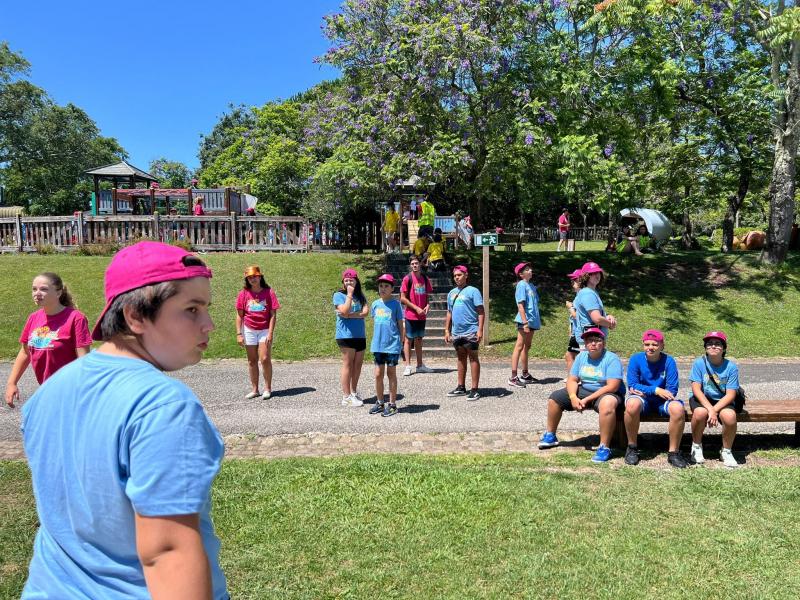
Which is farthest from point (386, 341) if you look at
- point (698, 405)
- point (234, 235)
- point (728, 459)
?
point (234, 235)

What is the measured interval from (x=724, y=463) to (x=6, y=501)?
6.42m

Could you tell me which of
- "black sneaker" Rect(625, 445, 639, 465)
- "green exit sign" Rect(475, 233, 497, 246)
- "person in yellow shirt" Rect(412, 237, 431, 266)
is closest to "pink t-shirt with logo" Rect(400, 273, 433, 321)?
"green exit sign" Rect(475, 233, 497, 246)

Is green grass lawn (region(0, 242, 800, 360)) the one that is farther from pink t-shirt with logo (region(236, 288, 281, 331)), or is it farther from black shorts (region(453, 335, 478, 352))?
black shorts (region(453, 335, 478, 352))

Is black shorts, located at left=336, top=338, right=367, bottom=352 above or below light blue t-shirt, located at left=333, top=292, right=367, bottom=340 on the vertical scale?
below

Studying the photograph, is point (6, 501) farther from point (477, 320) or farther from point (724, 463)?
point (724, 463)

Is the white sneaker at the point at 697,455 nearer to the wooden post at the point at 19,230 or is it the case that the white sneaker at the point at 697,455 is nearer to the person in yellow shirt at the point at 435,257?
the person in yellow shirt at the point at 435,257

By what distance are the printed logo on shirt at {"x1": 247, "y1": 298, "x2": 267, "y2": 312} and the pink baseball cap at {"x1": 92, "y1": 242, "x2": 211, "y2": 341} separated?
6.30 meters

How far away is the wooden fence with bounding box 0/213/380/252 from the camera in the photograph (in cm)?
1842

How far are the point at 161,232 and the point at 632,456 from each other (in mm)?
16707

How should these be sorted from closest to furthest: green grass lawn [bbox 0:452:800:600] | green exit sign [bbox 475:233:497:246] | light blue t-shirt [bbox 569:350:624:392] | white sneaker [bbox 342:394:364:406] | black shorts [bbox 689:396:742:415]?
green grass lawn [bbox 0:452:800:600]
black shorts [bbox 689:396:742:415]
light blue t-shirt [bbox 569:350:624:392]
white sneaker [bbox 342:394:364:406]
green exit sign [bbox 475:233:497:246]

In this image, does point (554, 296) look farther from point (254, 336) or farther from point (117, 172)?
point (117, 172)

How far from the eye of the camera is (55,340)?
463cm

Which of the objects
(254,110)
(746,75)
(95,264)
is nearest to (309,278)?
(95,264)

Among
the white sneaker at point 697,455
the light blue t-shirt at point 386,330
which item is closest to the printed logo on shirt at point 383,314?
the light blue t-shirt at point 386,330
